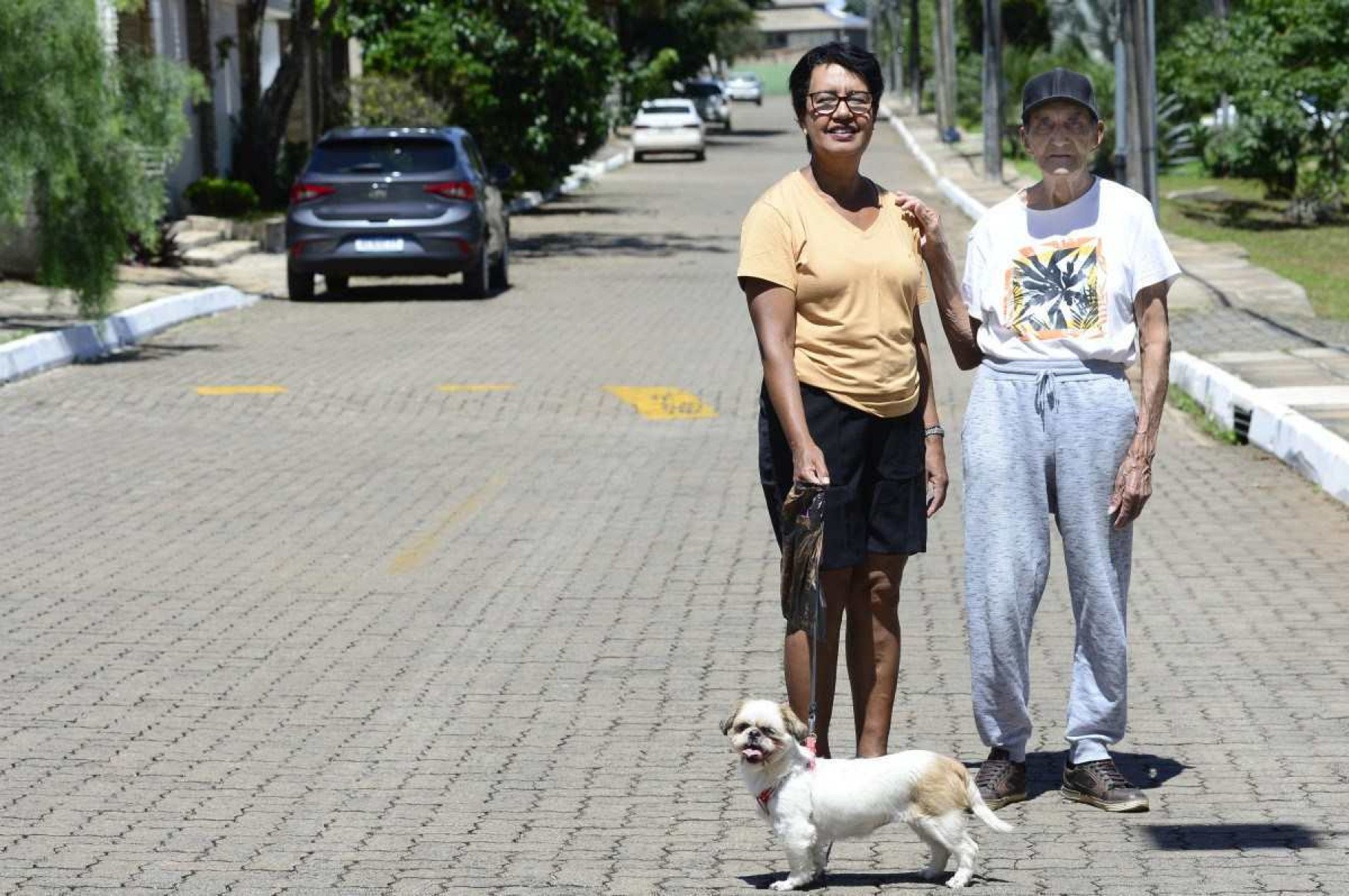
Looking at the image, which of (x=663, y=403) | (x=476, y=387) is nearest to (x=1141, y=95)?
(x=663, y=403)

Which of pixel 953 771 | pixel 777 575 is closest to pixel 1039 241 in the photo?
pixel 953 771

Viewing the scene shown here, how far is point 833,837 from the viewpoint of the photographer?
16.7ft

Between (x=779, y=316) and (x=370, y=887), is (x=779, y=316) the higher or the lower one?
the higher one

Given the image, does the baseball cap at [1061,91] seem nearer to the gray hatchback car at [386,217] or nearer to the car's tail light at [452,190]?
the gray hatchback car at [386,217]

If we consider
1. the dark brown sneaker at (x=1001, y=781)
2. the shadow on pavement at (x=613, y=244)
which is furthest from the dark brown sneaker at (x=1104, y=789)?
the shadow on pavement at (x=613, y=244)

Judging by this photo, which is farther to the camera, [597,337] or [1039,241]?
[597,337]

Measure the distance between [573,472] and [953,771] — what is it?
7105mm

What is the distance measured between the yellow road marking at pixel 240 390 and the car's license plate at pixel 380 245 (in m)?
6.58

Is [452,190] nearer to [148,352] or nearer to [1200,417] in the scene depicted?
[148,352]

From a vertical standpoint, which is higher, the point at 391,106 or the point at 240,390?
the point at 391,106

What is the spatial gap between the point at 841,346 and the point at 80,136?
12.7 meters

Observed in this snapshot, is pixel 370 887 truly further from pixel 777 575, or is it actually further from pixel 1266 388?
pixel 1266 388

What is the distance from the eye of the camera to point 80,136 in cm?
1689

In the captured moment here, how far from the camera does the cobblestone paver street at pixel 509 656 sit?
556 cm
